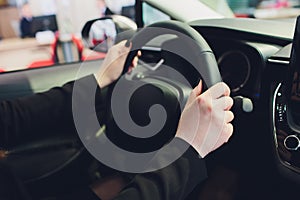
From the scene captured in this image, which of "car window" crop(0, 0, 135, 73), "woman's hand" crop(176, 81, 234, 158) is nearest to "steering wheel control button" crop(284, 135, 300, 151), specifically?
"woman's hand" crop(176, 81, 234, 158)

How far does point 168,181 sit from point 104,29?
691mm

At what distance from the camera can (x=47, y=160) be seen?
93 centimetres

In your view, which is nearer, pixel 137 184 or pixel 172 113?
pixel 137 184

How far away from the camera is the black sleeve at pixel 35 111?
0.81m

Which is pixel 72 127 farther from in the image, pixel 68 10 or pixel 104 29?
pixel 68 10

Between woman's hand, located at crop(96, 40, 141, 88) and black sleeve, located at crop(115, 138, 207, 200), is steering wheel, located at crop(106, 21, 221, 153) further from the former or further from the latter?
black sleeve, located at crop(115, 138, 207, 200)

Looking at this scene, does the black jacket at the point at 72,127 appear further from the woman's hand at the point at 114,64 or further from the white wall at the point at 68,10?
the white wall at the point at 68,10

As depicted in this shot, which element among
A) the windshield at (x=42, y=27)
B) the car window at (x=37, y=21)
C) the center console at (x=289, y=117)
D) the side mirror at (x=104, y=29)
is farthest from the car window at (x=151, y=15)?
the car window at (x=37, y=21)

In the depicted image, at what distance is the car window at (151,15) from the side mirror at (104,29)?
6cm

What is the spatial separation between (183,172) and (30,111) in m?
0.44

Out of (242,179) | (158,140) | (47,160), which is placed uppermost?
(158,140)

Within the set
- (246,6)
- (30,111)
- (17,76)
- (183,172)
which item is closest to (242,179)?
(183,172)

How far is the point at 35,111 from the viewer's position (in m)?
0.85

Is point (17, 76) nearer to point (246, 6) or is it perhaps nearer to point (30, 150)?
point (30, 150)
